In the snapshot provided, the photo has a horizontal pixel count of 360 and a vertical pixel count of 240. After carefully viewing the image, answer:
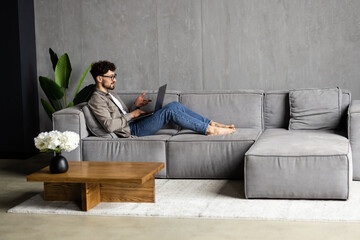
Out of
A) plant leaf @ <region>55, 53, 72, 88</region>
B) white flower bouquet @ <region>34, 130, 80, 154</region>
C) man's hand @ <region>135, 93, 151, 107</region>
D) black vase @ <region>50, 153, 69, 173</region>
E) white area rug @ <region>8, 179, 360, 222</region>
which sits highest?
plant leaf @ <region>55, 53, 72, 88</region>

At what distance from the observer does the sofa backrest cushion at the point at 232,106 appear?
5246mm

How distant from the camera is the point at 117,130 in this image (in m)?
4.88

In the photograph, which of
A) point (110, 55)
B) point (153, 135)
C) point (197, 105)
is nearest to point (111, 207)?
point (153, 135)

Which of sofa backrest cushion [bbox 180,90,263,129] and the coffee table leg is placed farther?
sofa backrest cushion [bbox 180,90,263,129]

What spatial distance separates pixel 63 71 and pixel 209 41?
167 centimetres

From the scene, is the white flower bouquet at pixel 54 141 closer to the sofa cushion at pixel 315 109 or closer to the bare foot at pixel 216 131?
the bare foot at pixel 216 131

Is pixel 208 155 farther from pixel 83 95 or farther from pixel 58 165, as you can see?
pixel 83 95

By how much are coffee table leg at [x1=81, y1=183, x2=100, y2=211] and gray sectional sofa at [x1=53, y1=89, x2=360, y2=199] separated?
2.89 feet

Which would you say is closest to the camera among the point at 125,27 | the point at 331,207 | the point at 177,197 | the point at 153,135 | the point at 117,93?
the point at 331,207

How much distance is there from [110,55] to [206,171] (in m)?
2.25

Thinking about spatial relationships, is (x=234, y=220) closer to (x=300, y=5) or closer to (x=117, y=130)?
(x=117, y=130)

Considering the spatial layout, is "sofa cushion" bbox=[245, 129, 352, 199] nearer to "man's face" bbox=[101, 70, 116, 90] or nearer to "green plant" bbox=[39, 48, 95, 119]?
"man's face" bbox=[101, 70, 116, 90]

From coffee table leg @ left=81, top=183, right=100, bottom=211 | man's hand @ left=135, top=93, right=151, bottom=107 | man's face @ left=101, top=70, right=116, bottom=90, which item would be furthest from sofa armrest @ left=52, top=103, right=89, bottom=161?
coffee table leg @ left=81, top=183, right=100, bottom=211

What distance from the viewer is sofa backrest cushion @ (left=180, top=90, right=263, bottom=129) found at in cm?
525
